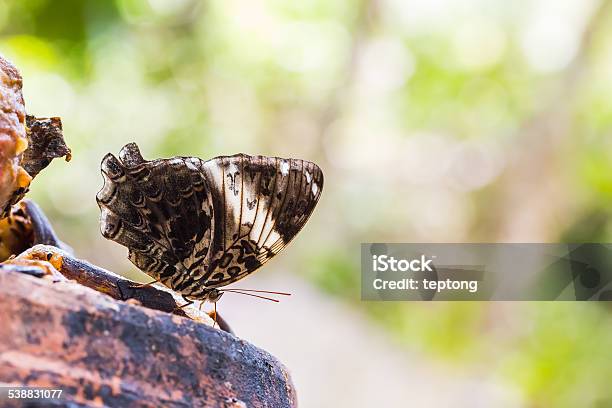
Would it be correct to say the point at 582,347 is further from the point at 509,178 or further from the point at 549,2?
the point at 549,2

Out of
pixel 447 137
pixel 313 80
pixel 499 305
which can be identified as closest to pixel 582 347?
pixel 499 305

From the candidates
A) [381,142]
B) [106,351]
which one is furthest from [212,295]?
[381,142]

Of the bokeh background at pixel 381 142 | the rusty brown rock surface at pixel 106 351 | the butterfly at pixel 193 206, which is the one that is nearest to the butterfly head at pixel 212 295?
the butterfly at pixel 193 206

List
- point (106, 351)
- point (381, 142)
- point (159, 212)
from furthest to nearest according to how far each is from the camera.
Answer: point (381, 142) → point (159, 212) → point (106, 351)

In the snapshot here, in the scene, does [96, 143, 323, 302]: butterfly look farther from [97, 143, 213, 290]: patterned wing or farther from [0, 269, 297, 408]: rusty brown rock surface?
[0, 269, 297, 408]: rusty brown rock surface

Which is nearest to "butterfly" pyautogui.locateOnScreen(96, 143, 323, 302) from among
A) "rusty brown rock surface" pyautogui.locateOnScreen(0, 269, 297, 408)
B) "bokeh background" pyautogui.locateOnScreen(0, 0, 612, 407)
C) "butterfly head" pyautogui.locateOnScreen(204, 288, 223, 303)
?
"butterfly head" pyautogui.locateOnScreen(204, 288, 223, 303)

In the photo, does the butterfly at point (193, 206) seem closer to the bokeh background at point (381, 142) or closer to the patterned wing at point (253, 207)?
the patterned wing at point (253, 207)

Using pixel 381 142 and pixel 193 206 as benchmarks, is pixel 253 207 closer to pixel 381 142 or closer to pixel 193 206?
pixel 193 206
